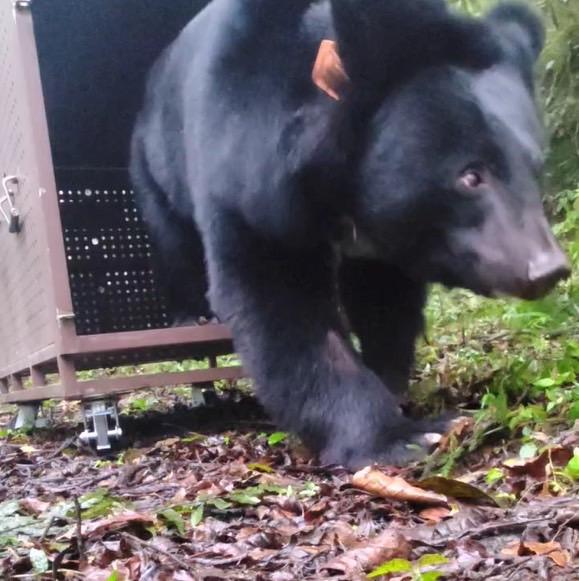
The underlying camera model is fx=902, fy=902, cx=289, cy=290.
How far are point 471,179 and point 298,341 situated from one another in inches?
33.8

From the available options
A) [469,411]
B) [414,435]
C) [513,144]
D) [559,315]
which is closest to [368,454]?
[414,435]

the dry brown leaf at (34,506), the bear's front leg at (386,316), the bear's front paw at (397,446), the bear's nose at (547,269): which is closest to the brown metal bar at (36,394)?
the dry brown leaf at (34,506)

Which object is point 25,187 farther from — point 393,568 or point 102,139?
point 393,568

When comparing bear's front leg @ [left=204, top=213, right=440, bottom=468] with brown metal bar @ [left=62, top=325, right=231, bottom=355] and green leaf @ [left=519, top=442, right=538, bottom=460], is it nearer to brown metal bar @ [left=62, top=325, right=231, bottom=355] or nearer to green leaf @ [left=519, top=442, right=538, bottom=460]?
green leaf @ [left=519, top=442, right=538, bottom=460]

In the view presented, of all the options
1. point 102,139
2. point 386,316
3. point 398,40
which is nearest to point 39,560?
point 398,40

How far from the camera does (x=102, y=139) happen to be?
5.59 m

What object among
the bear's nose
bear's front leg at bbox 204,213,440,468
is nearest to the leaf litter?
bear's front leg at bbox 204,213,440,468

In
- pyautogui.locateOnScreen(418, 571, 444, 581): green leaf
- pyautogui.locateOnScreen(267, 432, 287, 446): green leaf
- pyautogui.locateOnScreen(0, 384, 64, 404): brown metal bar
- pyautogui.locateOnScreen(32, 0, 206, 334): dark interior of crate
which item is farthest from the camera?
pyautogui.locateOnScreen(32, 0, 206, 334): dark interior of crate

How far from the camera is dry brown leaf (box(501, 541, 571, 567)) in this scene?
1.62 meters

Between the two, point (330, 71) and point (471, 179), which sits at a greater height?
point (330, 71)

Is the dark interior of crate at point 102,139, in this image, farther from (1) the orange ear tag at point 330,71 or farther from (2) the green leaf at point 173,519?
(2) the green leaf at point 173,519

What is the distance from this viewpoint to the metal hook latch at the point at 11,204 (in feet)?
13.2

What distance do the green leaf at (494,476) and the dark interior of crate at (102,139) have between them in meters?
3.34

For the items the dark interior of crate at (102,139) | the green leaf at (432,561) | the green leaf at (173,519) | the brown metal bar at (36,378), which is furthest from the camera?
the dark interior of crate at (102,139)
